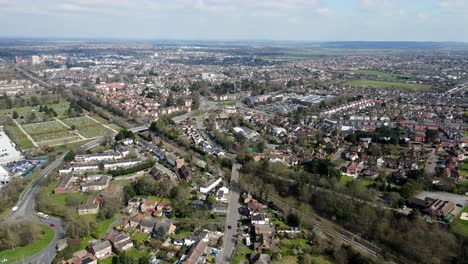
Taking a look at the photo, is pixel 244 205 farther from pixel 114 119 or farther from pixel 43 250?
pixel 114 119

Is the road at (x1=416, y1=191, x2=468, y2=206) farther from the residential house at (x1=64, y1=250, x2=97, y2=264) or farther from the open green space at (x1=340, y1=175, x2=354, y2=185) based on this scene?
the residential house at (x1=64, y1=250, x2=97, y2=264)

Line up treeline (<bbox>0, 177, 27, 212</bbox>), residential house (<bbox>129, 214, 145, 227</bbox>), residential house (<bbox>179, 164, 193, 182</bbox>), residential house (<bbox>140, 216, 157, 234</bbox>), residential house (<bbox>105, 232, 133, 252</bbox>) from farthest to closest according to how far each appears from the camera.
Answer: residential house (<bbox>179, 164, 193, 182</bbox>) < treeline (<bbox>0, 177, 27, 212</bbox>) < residential house (<bbox>129, 214, 145, 227</bbox>) < residential house (<bbox>140, 216, 157, 234</bbox>) < residential house (<bbox>105, 232, 133, 252</bbox>)

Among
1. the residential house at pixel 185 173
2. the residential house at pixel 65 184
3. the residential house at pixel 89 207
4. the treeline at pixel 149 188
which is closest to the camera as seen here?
the residential house at pixel 89 207

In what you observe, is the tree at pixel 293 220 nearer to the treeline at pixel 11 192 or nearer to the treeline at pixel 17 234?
the treeline at pixel 17 234

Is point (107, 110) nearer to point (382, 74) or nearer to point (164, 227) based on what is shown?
point (164, 227)

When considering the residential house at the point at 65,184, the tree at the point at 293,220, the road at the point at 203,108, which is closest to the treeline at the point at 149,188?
the residential house at the point at 65,184

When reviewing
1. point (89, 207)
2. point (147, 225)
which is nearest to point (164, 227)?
point (147, 225)

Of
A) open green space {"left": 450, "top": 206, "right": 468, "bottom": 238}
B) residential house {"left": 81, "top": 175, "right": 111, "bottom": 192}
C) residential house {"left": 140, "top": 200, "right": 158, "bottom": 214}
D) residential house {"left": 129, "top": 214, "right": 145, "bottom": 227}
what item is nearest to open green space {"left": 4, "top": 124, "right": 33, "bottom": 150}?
residential house {"left": 81, "top": 175, "right": 111, "bottom": 192}
